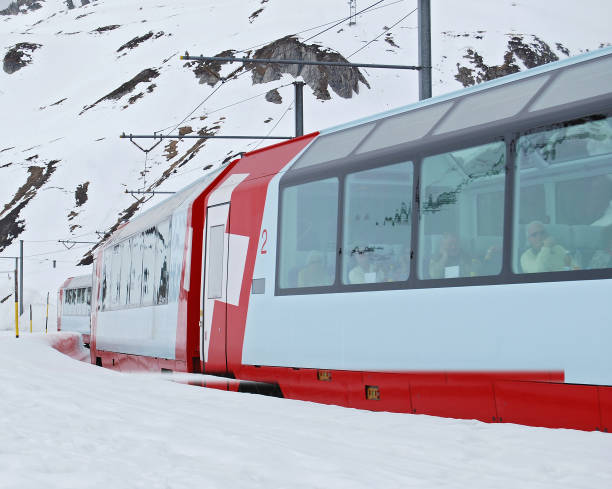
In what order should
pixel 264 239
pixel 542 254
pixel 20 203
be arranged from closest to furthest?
pixel 542 254
pixel 264 239
pixel 20 203

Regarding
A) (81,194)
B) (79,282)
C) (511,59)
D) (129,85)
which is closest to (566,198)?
(79,282)

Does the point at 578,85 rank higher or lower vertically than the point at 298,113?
lower

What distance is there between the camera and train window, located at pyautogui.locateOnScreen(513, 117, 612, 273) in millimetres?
6605

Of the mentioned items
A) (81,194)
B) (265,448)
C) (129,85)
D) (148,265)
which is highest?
(129,85)

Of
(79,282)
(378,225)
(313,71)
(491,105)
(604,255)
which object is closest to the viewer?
(604,255)

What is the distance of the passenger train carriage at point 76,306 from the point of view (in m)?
41.3

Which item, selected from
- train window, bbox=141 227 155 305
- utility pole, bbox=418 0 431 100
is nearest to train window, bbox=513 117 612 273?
utility pole, bbox=418 0 431 100

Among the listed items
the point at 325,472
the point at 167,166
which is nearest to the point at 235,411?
the point at 325,472

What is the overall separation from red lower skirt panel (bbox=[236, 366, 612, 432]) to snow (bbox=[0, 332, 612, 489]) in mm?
251

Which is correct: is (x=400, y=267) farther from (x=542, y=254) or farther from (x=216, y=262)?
(x=216, y=262)

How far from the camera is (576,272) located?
21.9 feet

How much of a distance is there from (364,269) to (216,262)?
11.6ft

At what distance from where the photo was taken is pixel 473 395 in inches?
292

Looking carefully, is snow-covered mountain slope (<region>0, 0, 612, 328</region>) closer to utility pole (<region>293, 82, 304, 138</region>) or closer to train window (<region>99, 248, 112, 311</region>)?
train window (<region>99, 248, 112, 311</region>)
